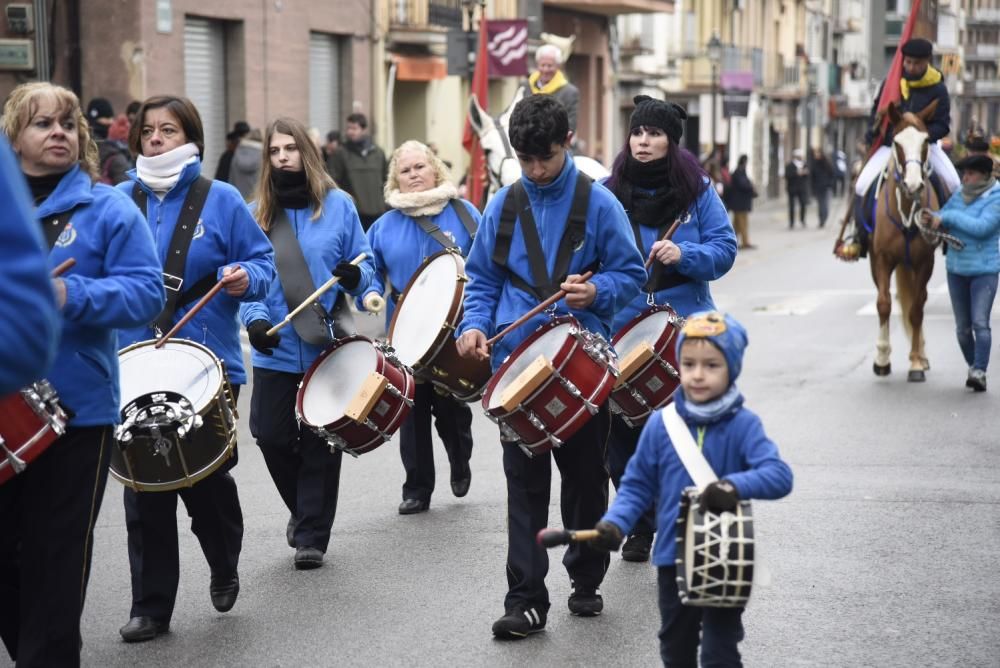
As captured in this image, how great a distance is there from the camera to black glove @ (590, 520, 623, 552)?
180 inches

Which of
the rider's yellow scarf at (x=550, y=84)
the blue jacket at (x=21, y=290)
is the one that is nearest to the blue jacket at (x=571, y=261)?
the blue jacket at (x=21, y=290)

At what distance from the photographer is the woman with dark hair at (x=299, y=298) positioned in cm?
724

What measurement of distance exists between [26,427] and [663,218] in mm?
3344

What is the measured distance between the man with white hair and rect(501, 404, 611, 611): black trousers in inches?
329

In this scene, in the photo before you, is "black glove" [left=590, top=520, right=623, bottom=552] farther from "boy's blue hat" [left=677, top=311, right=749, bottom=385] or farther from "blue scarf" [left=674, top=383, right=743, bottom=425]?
"boy's blue hat" [left=677, top=311, right=749, bottom=385]

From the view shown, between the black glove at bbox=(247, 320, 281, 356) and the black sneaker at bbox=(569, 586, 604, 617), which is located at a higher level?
the black glove at bbox=(247, 320, 281, 356)

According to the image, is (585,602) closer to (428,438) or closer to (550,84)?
(428,438)

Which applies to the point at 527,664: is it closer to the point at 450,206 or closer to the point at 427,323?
the point at 427,323

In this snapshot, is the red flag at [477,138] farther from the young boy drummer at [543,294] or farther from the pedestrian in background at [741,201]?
the pedestrian in background at [741,201]

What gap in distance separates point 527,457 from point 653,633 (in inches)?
30.6

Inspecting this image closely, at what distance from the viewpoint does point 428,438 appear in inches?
337

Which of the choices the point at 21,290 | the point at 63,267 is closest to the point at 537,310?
the point at 63,267

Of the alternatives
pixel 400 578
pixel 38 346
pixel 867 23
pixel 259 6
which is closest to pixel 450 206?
pixel 400 578

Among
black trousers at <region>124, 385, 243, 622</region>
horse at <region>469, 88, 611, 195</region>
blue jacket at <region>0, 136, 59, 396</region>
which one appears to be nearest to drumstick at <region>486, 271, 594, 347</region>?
black trousers at <region>124, 385, 243, 622</region>
